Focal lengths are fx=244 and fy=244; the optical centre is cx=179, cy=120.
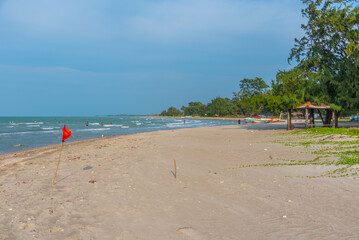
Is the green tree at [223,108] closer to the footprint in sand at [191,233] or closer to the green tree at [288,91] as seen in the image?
the green tree at [288,91]

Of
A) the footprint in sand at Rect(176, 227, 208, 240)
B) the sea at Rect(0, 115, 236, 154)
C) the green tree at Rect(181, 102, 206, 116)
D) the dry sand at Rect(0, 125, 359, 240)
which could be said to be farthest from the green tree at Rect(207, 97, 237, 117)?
the footprint in sand at Rect(176, 227, 208, 240)

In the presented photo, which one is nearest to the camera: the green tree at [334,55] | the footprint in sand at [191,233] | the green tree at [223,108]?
the footprint in sand at [191,233]

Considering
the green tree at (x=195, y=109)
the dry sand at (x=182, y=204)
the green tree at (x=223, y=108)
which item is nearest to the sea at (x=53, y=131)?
the dry sand at (x=182, y=204)

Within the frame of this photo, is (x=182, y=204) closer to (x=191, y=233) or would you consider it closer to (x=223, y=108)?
(x=191, y=233)

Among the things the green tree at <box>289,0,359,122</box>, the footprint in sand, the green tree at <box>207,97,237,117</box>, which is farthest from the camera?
the green tree at <box>207,97,237,117</box>

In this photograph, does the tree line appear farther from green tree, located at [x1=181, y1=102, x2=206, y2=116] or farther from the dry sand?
green tree, located at [x1=181, y1=102, x2=206, y2=116]

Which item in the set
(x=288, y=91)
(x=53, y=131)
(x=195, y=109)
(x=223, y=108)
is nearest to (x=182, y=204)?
(x=288, y=91)

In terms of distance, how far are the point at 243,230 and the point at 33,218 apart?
4.36 metres

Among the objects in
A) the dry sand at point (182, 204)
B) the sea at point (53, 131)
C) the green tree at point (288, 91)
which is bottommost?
the sea at point (53, 131)

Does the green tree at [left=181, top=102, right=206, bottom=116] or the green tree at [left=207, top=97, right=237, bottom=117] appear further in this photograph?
the green tree at [left=181, top=102, right=206, bottom=116]

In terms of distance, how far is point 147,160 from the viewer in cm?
1152

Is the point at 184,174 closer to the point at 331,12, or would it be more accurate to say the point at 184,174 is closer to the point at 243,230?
the point at 243,230

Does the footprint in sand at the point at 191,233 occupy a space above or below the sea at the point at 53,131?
above

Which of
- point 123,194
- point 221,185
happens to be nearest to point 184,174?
point 221,185
